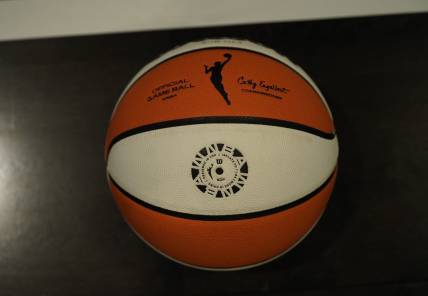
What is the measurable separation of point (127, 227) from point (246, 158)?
661mm

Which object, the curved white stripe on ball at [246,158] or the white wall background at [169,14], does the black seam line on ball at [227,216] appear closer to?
the curved white stripe on ball at [246,158]

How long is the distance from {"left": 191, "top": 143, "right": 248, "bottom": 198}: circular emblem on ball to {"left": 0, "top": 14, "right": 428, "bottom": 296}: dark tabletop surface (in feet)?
1.70

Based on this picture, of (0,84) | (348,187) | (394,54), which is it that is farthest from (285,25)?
(0,84)

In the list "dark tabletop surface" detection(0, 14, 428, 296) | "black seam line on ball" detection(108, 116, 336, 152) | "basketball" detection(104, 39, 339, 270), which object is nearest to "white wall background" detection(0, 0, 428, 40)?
"dark tabletop surface" detection(0, 14, 428, 296)

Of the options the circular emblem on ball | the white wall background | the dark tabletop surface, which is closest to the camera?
the circular emblem on ball

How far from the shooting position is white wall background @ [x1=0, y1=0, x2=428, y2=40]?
1562 millimetres

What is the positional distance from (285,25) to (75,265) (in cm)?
120

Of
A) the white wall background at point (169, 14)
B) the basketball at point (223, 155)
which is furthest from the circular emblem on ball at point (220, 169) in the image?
the white wall background at point (169, 14)

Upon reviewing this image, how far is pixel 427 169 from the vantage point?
1.34 m

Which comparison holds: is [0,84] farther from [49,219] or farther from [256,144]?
[256,144]

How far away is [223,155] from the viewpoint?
31.6 inches

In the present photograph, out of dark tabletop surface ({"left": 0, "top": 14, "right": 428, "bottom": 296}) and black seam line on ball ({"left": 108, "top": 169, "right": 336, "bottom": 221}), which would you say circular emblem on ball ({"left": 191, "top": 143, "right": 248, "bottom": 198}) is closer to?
black seam line on ball ({"left": 108, "top": 169, "right": 336, "bottom": 221})

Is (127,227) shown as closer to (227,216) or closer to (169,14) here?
(227,216)
